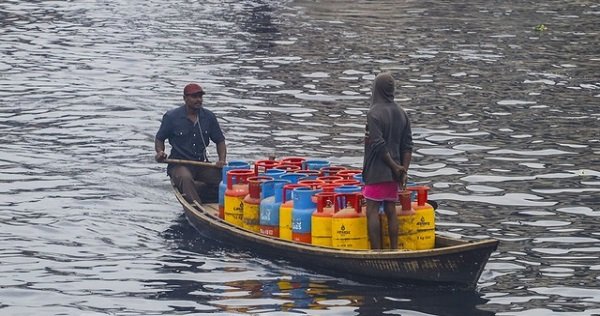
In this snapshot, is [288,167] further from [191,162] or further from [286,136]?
[286,136]

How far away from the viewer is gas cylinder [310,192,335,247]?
1808 cm

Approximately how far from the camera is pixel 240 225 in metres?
19.9

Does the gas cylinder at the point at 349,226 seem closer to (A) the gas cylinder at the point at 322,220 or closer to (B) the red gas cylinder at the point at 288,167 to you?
(A) the gas cylinder at the point at 322,220

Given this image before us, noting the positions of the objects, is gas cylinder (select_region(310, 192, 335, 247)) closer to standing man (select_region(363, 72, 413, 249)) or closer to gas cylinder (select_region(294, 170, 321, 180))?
standing man (select_region(363, 72, 413, 249))

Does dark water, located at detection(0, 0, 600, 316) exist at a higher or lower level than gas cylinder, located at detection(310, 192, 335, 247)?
lower

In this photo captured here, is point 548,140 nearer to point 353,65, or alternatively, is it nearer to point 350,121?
point 350,121

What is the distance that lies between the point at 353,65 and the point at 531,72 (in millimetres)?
5463

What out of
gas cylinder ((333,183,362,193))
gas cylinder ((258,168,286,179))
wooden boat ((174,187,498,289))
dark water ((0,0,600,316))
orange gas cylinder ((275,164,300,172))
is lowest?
dark water ((0,0,600,316))

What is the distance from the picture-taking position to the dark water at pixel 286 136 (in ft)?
58.1

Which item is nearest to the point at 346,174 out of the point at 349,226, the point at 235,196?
the point at 235,196

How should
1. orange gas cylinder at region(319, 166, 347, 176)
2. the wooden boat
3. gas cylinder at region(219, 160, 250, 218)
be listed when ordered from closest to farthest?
the wooden boat < orange gas cylinder at region(319, 166, 347, 176) < gas cylinder at region(219, 160, 250, 218)

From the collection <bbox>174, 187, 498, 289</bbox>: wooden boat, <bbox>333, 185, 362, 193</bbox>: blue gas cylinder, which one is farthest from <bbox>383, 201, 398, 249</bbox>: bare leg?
<bbox>333, 185, 362, 193</bbox>: blue gas cylinder

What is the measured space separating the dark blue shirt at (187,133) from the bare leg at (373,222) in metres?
5.27

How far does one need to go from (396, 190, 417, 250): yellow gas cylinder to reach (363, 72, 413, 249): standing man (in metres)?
0.21
